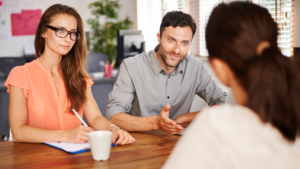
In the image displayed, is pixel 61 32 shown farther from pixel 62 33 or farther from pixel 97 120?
pixel 97 120

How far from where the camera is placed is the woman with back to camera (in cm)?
59

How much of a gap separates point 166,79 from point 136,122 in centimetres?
50

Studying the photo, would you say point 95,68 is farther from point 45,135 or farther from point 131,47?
point 45,135

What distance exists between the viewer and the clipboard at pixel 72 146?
1.11 metres

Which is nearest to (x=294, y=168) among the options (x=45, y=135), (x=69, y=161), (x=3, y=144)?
(x=69, y=161)

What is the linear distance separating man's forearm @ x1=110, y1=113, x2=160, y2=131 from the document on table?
34cm

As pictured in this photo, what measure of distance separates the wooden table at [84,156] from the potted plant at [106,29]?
14.6ft

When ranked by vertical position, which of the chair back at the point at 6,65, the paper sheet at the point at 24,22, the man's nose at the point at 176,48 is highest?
the paper sheet at the point at 24,22

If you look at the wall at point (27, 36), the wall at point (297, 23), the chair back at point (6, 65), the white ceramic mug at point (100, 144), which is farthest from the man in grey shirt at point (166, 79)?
the wall at point (27, 36)

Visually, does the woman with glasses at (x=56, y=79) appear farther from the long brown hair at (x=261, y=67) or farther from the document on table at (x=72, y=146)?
the long brown hair at (x=261, y=67)

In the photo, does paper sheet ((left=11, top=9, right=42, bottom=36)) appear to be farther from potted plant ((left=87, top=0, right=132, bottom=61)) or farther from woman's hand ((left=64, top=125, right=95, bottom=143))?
woman's hand ((left=64, top=125, right=95, bottom=143))

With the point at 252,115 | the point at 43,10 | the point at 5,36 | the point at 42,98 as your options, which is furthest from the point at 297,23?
the point at 5,36

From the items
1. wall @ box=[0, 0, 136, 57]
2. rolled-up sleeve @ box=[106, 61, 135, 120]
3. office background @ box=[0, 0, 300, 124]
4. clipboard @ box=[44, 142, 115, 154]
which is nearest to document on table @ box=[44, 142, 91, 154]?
clipboard @ box=[44, 142, 115, 154]

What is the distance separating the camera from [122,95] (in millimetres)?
1761
